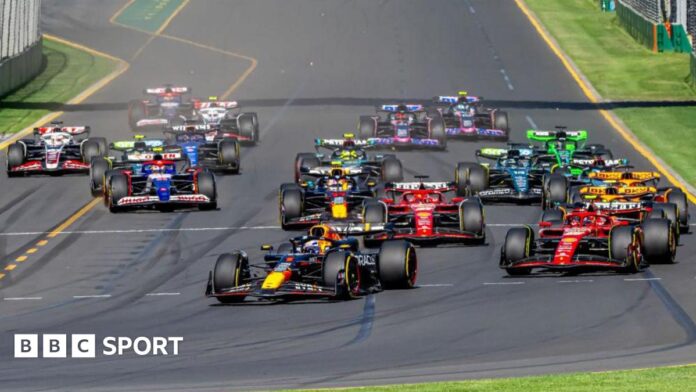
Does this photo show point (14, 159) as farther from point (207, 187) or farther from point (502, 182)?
point (502, 182)

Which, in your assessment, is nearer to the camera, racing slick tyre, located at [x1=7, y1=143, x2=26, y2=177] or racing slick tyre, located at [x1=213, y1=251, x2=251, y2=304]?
racing slick tyre, located at [x1=213, y1=251, x2=251, y2=304]

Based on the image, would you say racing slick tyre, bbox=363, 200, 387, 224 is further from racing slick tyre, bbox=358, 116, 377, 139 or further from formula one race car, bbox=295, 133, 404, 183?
racing slick tyre, bbox=358, 116, 377, 139

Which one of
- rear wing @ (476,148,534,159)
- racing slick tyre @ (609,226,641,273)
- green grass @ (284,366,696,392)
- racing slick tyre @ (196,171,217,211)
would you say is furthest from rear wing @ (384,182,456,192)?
green grass @ (284,366,696,392)

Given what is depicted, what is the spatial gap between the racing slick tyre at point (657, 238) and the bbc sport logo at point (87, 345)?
10.1 meters

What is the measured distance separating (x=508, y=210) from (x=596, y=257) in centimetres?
1039

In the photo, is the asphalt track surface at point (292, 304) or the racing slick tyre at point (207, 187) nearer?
the asphalt track surface at point (292, 304)

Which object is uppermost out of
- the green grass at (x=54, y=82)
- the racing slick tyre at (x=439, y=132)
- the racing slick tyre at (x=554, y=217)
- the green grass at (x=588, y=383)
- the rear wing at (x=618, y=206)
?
the green grass at (x=54, y=82)

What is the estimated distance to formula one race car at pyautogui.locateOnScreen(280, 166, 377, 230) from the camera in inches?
1508

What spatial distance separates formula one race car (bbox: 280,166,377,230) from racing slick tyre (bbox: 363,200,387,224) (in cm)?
183

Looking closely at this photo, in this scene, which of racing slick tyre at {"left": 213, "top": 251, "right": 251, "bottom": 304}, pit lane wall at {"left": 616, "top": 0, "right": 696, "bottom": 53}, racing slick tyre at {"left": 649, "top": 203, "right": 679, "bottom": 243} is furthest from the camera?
pit lane wall at {"left": 616, "top": 0, "right": 696, "bottom": 53}

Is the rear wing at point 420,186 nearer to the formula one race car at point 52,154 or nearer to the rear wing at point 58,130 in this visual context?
the formula one race car at point 52,154

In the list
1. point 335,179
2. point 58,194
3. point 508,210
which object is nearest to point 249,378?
point 335,179

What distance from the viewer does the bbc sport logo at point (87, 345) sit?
25422mm

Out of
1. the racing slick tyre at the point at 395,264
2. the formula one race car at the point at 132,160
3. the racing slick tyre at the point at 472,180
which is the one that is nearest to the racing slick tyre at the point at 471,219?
the racing slick tyre at the point at 395,264
